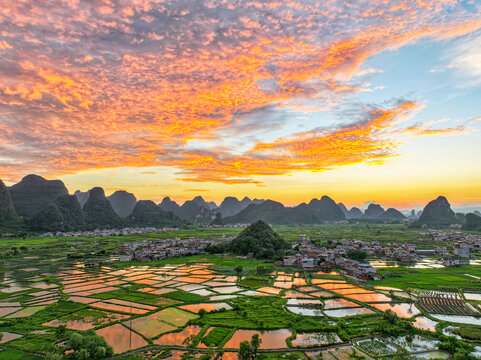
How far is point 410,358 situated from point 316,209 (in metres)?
179

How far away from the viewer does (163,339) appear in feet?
49.8

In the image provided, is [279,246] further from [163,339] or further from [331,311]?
[163,339]

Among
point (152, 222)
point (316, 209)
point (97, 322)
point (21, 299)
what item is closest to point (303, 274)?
point (97, 322)

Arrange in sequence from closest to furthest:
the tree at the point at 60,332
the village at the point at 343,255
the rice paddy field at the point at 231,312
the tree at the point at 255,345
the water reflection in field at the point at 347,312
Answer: the tree at the point at 255,345 → the rice paddy field at the point at 231,312 → the tree at the point at 60,332 → the water reflection in field at the point at 347,312 → the village at the point at 343,255

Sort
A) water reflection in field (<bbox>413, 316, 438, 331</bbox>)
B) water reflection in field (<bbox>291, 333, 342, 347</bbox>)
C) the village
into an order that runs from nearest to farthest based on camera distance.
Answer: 1. water reflection in field (<bbox>291, 333, 342, 347</bbox>)
2. water reflection in field (<bbox>413, 316, 438, 331</bbox>)
3. the village

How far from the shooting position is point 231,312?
750 inches

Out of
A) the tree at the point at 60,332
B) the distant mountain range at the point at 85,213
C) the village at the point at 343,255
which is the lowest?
the village at the point at 343,255

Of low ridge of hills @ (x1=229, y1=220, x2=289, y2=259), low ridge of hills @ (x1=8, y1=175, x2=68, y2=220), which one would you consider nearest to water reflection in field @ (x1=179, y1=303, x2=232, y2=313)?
low ridge of hills @ (x1=229, y1=220, x2=289, y2=259)

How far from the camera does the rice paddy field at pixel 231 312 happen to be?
14141 millimetres

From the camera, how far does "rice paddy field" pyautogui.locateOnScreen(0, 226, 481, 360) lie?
46.4 ft

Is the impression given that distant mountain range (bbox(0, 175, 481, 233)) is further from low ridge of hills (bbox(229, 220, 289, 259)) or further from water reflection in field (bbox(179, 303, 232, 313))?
water reflection in field (bbox(179, 303, 232, 313))

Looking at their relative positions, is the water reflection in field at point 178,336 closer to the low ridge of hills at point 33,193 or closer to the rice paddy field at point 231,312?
the rice paddy field at point 231,312

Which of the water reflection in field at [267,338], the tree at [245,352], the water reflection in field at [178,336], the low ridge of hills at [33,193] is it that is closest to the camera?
the tree at [245,352]

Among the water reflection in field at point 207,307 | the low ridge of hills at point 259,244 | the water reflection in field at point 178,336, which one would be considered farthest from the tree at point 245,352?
the low ridge of hills at point 259,244
